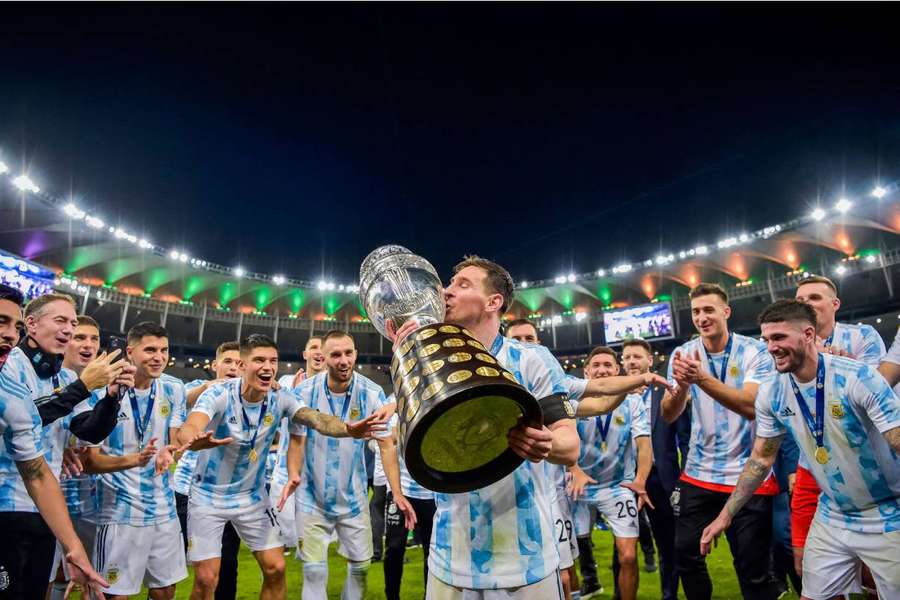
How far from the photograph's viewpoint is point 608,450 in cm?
611

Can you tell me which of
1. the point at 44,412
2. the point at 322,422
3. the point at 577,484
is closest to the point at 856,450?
the point at 577,484

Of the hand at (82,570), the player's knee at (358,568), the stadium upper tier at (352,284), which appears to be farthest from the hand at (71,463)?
the stadium upper tier at (352,284)

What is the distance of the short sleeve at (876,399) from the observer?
317cm

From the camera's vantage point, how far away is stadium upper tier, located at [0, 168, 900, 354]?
1152 inches

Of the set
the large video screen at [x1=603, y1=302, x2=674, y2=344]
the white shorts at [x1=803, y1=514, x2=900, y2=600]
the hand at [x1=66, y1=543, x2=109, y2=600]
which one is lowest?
the white shorts at [x1=803, y1=514, x2=900, y2=600]

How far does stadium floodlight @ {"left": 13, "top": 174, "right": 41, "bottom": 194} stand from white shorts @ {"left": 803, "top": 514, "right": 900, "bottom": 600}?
3075 centimetres

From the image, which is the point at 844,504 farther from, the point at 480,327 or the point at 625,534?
the point at 480,327

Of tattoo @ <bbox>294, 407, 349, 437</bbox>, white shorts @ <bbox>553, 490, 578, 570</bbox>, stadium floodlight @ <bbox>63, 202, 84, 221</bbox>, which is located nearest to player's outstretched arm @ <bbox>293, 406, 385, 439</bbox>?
tattoo @ <bbox>294, 407, 349, 437</bbox>

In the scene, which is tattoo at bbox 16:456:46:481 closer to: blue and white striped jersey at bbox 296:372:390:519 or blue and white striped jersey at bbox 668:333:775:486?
blue and white striped jersey at bbox 296:372:390:519

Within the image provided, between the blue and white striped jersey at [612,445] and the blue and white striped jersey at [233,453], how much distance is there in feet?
11.1

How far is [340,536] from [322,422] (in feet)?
4.23

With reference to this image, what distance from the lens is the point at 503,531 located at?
7.45 ft

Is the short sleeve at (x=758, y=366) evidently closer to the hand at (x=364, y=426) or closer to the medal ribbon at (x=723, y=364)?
the medal ribbon at (x=723, y=364)

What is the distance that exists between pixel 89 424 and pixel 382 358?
143 feet
